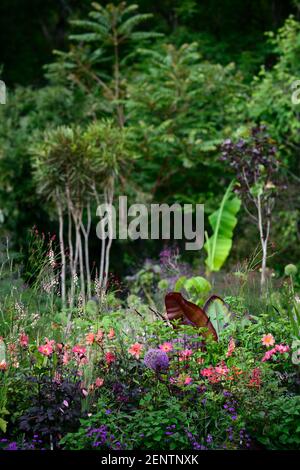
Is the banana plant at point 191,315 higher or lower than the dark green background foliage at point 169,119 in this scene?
lower

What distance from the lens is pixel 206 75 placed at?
12.7 m

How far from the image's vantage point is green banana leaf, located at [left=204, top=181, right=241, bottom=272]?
10479mm

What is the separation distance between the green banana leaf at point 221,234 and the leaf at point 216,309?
4.79 m

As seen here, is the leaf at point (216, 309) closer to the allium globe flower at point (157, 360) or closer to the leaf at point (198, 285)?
the allium globe flower at point (157, 360)

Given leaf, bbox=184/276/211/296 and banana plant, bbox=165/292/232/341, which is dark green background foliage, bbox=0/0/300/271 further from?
banana plant, bbox=165/292/232/341

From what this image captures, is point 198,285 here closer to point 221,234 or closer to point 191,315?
point 191,315

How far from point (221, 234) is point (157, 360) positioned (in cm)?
662

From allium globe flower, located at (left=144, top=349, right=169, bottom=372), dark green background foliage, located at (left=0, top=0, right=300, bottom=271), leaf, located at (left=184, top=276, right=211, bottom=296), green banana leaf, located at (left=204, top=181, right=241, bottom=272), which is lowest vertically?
allium globe flower, located at (left=144, top=349, right=169, bottom=372)

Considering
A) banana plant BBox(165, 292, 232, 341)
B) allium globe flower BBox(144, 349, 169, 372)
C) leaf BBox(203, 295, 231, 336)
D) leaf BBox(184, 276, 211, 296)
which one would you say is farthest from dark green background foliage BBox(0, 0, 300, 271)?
allium globe flower BBox(144, 349, 169, 372)

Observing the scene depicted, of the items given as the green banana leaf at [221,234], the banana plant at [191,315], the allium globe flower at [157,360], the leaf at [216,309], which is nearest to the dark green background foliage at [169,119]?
the green banana leaf at [221,234]

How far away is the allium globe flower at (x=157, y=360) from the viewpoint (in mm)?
4289

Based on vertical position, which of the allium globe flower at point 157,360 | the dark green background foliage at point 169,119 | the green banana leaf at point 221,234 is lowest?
the allium globe flower at point 157,360

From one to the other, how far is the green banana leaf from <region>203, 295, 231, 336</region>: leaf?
4.79 metres
